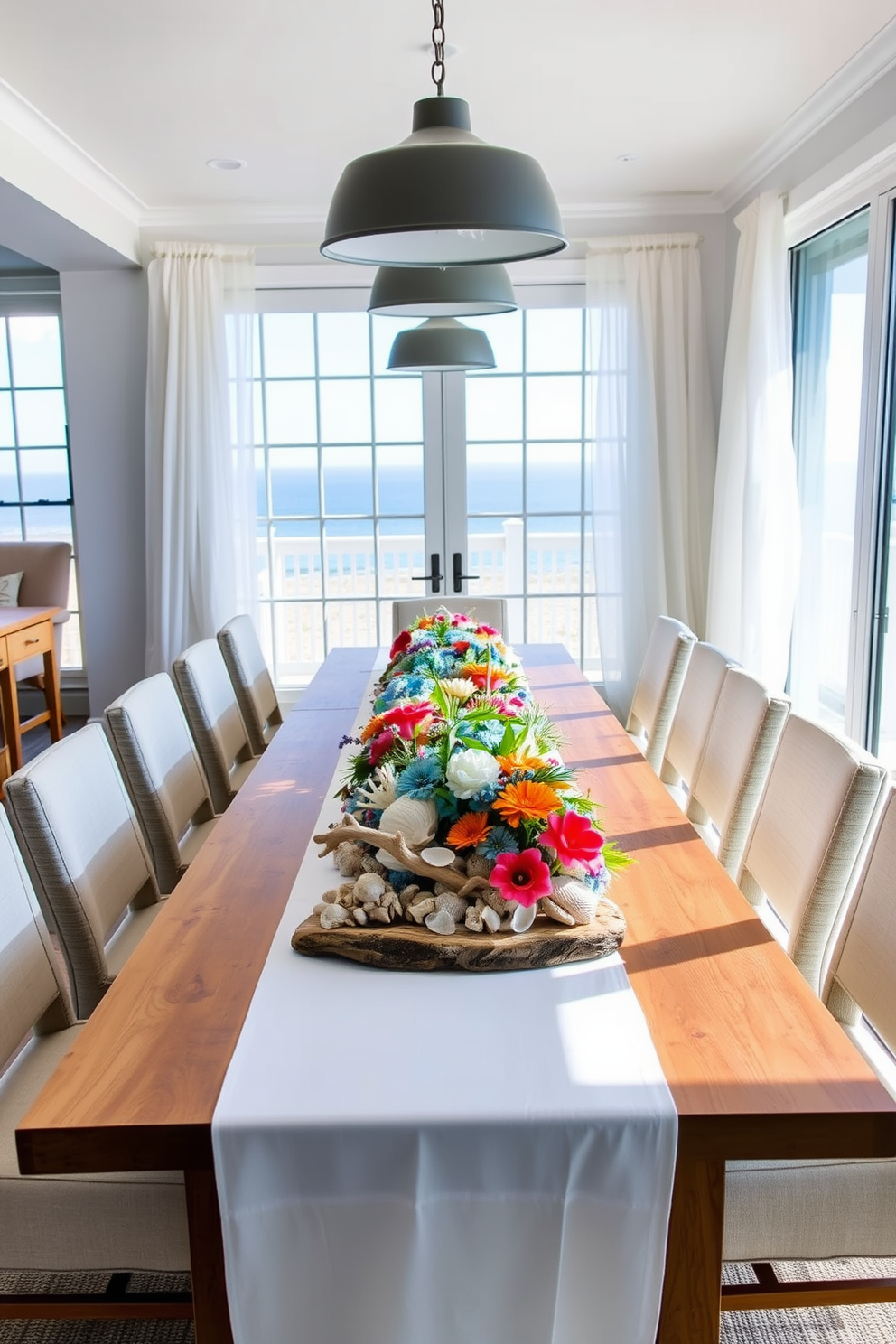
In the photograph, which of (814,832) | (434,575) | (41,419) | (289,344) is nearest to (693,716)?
(814,832)

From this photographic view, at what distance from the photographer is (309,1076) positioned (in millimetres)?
1239

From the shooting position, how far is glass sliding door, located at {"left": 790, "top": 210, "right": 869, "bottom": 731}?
12.5 ft

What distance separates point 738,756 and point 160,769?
1.31m

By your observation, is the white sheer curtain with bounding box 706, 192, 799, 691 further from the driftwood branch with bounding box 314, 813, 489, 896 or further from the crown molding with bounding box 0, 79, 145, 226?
the driftwood branch with bounding box 314, 813, 489, 896

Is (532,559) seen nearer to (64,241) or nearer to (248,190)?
(248,190)

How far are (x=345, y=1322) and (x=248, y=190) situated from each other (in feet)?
14.7

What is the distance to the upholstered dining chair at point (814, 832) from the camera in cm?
175

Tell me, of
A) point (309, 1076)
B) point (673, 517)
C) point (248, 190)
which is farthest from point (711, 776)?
point (248, 190)

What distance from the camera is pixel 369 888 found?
1.54 metres

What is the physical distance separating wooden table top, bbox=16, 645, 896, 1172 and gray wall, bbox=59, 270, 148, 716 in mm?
3417

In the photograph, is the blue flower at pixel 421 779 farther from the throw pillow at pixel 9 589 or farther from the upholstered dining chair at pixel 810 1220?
the throw pillow at pixel 9 589

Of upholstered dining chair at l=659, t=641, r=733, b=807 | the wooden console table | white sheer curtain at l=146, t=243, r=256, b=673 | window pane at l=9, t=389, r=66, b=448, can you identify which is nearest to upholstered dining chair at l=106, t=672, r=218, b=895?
upholstered dining chair at l=659, t=641, r=733, b=807

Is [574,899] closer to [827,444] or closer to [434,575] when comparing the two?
[827,444]

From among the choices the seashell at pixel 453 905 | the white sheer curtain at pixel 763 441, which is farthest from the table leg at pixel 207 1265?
the white sheer curtain at pixel 763 441
